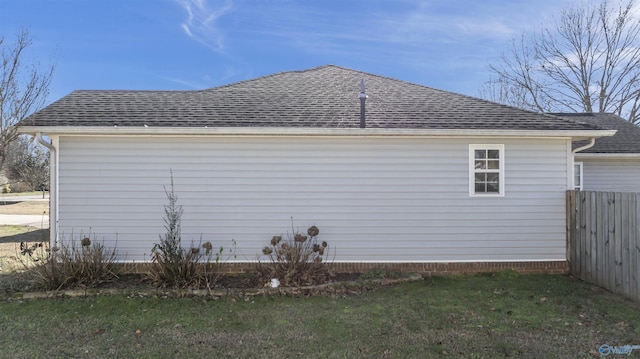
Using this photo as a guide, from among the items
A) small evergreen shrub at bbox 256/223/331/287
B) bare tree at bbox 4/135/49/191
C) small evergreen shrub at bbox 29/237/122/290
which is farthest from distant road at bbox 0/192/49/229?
small evergreen shrub at bbox 256/223/331/287

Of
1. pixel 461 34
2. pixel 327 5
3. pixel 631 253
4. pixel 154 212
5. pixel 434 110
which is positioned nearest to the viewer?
pixel 631 253

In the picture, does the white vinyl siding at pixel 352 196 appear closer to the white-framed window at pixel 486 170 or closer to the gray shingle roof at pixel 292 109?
the white-framed window at pixel 486 170

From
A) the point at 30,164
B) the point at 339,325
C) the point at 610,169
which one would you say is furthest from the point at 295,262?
the point at 30,164

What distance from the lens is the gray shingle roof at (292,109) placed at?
6.64 meters

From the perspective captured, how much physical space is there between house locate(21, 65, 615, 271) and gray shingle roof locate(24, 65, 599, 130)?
70mm

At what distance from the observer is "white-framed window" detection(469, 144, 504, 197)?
672cm

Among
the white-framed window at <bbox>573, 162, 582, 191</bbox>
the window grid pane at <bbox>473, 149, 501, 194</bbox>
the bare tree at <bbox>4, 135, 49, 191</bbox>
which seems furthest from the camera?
the bare tree at <bbox>4, 135, 49, 191</bbox>

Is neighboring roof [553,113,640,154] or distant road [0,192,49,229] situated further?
distant road [0,192,49,229]

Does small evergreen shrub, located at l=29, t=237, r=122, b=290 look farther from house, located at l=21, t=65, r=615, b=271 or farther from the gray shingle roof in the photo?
the gray shingle roof

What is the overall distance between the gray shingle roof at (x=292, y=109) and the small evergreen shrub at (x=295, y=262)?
2.13m

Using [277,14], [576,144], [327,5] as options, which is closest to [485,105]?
[576,144]

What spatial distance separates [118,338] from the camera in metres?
4.00

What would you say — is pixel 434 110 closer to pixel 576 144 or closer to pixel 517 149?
pixel 517 149

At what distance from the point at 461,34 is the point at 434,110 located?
29.3 ft
